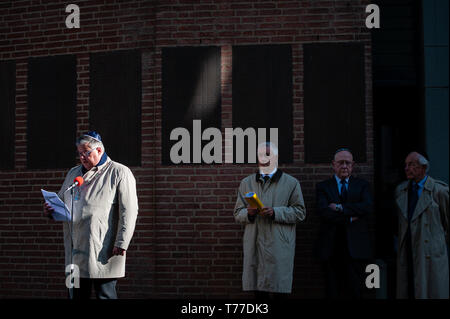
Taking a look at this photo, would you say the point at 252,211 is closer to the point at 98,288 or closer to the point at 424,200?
the point at 98,288

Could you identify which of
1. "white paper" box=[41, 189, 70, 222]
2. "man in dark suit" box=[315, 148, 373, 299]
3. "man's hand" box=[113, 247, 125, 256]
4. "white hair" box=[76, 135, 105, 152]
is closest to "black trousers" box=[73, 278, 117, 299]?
"man's hand" box=[113, 247, 125, 256]

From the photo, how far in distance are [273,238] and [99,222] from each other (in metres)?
1.97

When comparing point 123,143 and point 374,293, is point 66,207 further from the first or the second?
point 374,293

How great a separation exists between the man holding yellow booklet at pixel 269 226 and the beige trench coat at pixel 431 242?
4.51ft

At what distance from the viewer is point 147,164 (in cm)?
768

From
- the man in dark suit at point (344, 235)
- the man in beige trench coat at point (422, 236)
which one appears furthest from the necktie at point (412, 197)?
the man in dark suit at point (344, 235)

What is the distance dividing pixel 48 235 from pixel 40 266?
448mm

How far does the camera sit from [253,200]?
19.5 feet

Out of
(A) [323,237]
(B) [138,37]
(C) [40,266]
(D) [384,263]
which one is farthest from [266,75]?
(C) [40,266]

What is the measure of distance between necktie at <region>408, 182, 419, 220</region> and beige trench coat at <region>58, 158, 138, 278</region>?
3227 mm

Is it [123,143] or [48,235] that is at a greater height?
[123,143]

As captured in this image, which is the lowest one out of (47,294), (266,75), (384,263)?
(47,294)
